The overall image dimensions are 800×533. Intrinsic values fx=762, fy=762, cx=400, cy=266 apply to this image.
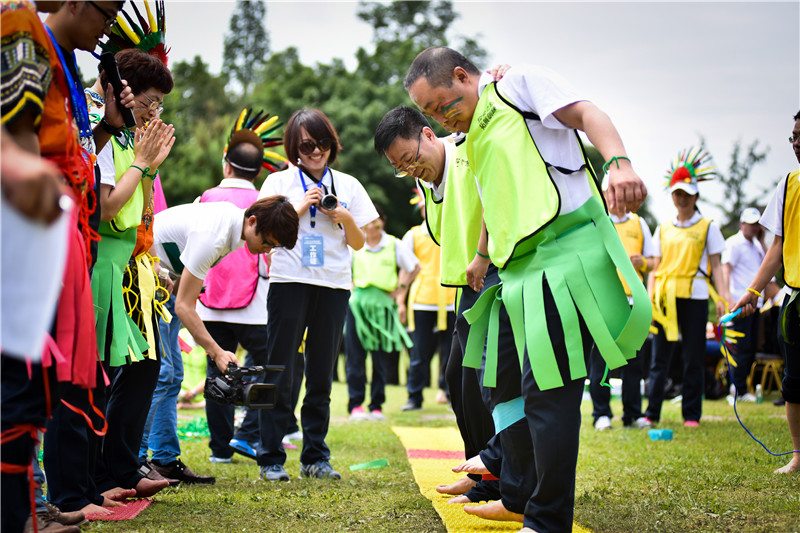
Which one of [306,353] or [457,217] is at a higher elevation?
[457,217]

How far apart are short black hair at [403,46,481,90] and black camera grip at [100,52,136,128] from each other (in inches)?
47.7

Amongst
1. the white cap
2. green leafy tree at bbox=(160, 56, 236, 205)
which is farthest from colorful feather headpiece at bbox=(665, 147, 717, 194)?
green leafy tree at bbox=(160, 56, 236, 205)

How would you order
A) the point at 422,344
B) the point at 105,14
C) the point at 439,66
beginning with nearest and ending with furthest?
the point at 105,14, the point at 439,66, the point at 422,344

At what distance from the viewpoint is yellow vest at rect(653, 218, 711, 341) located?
7.32m

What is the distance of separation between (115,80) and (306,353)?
213 centimetres

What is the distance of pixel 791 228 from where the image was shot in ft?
14.5

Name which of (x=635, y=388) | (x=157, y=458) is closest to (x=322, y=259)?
(x=157, y=458)

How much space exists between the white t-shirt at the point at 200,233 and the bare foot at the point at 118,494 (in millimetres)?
1105

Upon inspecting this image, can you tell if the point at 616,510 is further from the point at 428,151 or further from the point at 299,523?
the point at 428,151

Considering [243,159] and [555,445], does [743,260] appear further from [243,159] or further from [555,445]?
[555,445]

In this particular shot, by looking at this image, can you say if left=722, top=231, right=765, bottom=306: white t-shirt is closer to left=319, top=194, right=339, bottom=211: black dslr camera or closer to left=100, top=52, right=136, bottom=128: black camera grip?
left=319, top=194, right=339, bottom=211: black dslr camera

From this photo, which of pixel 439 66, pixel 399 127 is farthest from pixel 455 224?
pixel 439 66

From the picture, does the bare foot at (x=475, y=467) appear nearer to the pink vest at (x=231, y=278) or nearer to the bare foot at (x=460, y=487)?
the bare foot at (x=460, y=487)

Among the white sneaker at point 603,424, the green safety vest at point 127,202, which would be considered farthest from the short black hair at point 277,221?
the white sneaker at point 603,424
